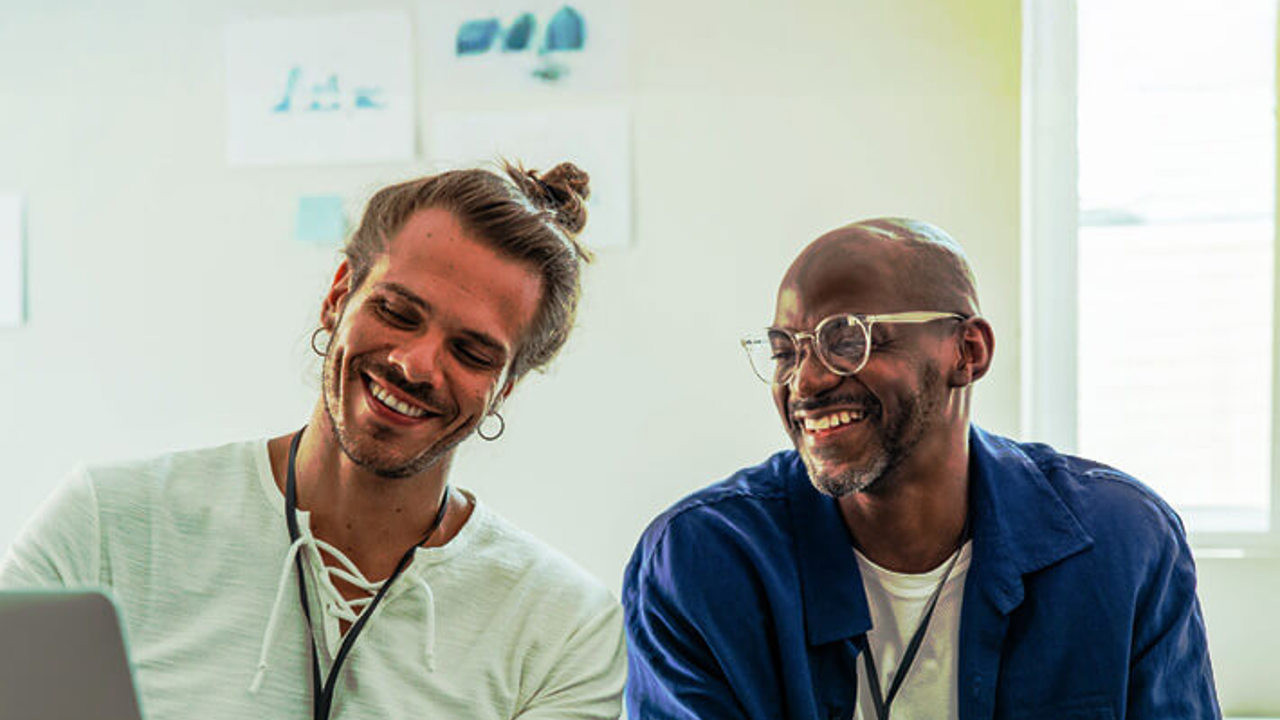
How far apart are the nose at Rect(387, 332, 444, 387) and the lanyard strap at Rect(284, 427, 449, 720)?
0.73ft

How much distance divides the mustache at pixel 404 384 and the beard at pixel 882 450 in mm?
565

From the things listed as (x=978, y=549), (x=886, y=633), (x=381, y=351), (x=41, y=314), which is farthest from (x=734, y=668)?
(x=41, y=314)

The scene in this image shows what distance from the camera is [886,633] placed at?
1.66 meters

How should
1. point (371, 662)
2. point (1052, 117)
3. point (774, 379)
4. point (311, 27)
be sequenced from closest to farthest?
1. point (371, 662)
2. point (774, 379)
3. point (1052, 117)
4. point (311, 27)

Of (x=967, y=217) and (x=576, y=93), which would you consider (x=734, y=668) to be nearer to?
(x=967, y=217)

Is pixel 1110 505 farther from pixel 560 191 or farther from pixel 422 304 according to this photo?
pixel 422 304

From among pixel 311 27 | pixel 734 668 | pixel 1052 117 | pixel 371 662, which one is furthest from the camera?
pixel 311 27

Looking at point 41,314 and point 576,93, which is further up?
point 576,93

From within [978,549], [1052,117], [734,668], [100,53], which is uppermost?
[100,53]

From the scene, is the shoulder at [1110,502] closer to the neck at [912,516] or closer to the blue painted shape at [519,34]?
the neck at [912,516]

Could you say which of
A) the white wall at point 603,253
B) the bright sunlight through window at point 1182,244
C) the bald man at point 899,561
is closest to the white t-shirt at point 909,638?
A: the bald man at point 899,561

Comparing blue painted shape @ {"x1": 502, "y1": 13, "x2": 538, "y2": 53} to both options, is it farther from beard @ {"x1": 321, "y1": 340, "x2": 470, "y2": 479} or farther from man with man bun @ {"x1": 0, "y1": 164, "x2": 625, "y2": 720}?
beard @ {"x1": 321, "y1": 340, "x2": 470, "y2": 479}

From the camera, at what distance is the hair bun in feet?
5.19

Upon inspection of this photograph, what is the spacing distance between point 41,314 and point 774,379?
2.11m
